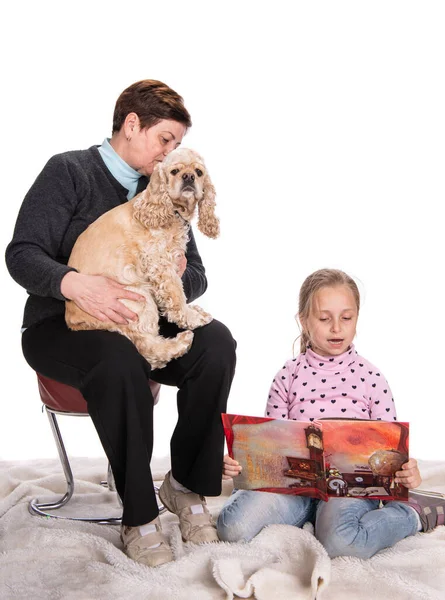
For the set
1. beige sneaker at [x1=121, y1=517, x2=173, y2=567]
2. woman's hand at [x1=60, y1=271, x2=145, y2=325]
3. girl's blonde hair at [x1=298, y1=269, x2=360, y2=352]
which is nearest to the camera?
beige sneaker at [x1=121, y1=517, x2=173, y2=567]

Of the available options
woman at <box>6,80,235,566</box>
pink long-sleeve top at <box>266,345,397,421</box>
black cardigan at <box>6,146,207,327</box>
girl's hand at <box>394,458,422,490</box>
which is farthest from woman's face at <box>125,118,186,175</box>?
girl's hand at <box>394,458,422,490</box>

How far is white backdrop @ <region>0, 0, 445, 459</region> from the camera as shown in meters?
3.95

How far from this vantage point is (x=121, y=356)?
6.93ft

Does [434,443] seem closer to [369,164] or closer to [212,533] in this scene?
[369,164]

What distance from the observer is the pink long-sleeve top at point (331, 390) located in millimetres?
2381

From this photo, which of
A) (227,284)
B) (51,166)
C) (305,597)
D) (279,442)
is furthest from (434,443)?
(51,166)

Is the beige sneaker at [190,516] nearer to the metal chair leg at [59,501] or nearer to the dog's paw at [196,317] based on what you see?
the metal chair leg at [59,501]

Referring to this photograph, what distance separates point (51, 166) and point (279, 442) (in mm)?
1216

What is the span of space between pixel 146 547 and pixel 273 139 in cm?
258

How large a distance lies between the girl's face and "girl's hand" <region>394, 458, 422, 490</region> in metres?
0.48

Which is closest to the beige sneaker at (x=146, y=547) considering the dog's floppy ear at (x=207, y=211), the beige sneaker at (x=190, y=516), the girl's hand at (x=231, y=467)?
the beige sneaker at (x=190, y=516)

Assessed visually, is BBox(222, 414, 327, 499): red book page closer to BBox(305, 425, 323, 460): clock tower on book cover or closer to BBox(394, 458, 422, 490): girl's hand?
BBox(305, 425, 323, 460): clock tower on book cover

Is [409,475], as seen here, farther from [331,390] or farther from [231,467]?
[231,467]

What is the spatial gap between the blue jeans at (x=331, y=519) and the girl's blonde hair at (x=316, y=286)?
0.55 m
